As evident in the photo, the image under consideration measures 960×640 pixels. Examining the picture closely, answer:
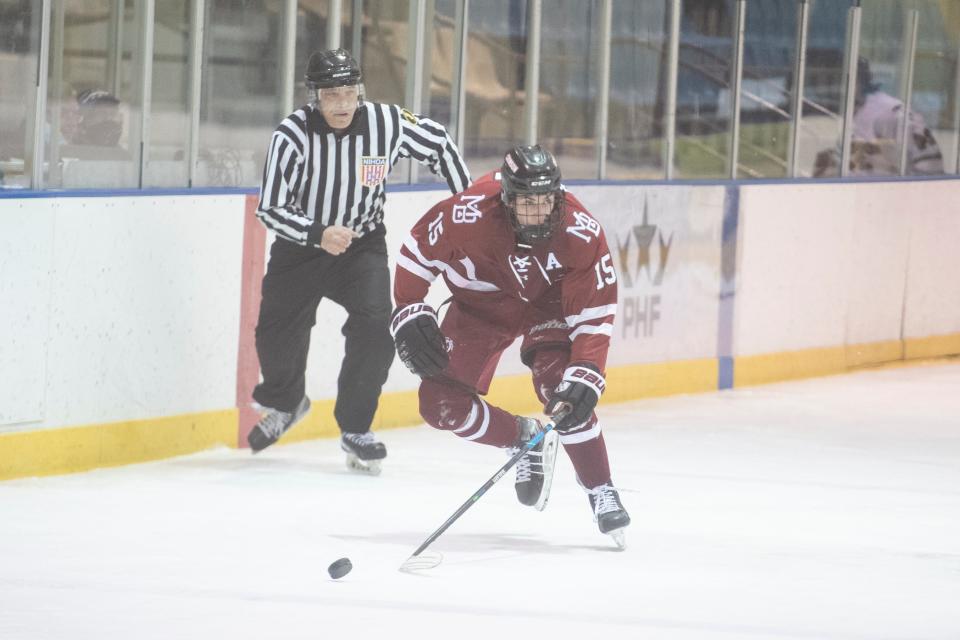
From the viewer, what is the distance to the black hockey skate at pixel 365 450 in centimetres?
595

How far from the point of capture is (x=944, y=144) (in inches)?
407

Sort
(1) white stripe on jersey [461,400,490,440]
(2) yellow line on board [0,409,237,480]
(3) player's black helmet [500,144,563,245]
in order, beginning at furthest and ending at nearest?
(2) yellow line on board [0,409,237,480]
(1) white stripe on jersey [461,400,490,440]
(3) player's black helmet [500,144,563,245]

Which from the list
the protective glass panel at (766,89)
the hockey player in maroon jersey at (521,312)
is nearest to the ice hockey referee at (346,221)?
the hockey player in maroon jersey at (521,312)

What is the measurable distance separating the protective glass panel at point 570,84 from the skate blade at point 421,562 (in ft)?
12.0

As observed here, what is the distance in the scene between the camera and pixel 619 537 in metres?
4.84

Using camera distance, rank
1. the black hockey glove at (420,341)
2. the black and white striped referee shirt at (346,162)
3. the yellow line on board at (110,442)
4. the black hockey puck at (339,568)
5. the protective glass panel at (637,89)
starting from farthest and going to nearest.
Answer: the protective glass panel at (637,89) → the black and white striped referee shirt at (346,162) → the yellow line on board at (110,442) → the black hockey glove at (420,341) → the black hockey puck at (339,568)

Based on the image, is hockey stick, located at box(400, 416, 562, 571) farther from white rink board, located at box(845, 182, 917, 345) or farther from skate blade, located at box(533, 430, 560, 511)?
white rink board, located at box(845, 182, 917, 345)

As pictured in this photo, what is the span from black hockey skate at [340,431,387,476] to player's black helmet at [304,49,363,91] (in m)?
1.10

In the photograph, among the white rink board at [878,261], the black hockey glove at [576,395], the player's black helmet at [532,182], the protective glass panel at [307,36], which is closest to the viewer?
the player's black helmet at [532,182]

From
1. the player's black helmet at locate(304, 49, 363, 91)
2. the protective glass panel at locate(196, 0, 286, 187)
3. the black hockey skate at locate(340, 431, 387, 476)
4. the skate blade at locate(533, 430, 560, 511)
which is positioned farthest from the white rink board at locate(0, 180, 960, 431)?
the skate blade at locate(533, 430, 560, 511)

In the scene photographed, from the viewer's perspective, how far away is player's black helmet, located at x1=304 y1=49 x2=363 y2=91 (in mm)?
5672

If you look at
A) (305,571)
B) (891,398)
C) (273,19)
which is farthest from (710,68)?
(305,571)

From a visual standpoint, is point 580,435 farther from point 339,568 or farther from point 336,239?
point 336,239

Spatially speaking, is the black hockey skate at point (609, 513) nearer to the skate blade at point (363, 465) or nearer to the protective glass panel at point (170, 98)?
the skate blade at point (363, 465)
